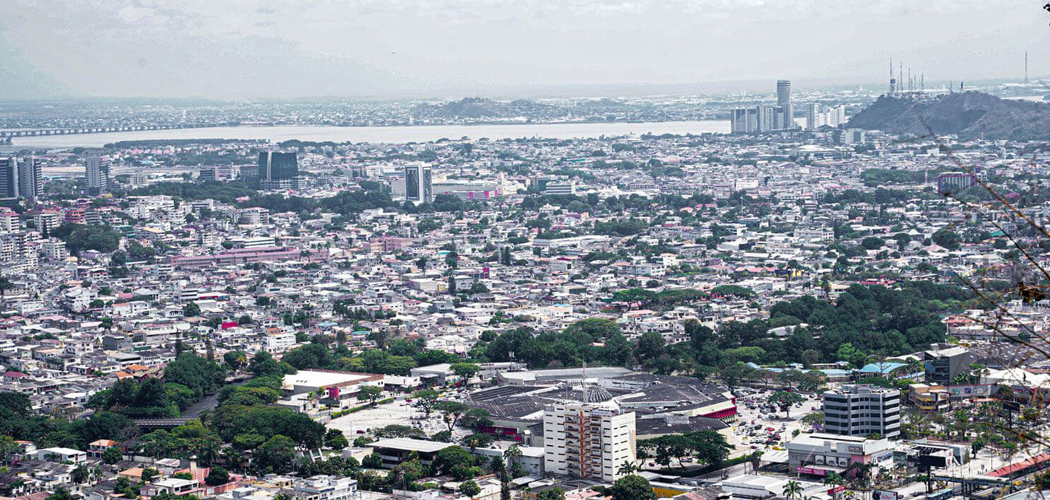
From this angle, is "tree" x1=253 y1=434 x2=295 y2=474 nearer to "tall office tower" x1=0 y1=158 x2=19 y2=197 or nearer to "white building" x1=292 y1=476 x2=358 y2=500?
"white building" x1=292 y1=476 x2=358 y2=500

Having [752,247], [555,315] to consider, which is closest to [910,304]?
[555,315]

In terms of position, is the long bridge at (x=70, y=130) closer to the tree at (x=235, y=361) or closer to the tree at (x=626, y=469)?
the tree at (x=235, y=361)

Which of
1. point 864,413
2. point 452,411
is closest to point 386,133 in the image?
point 452,411

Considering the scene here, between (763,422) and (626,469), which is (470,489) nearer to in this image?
(626,469)

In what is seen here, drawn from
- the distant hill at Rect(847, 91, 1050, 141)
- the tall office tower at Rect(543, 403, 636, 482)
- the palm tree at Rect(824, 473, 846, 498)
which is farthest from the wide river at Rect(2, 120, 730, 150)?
the palm tree at Rect(824, 473, 846, 498)

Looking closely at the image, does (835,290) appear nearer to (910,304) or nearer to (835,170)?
(910,304)

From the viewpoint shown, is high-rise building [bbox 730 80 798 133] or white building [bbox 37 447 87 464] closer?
white building [bbox 37 447 87 464]
